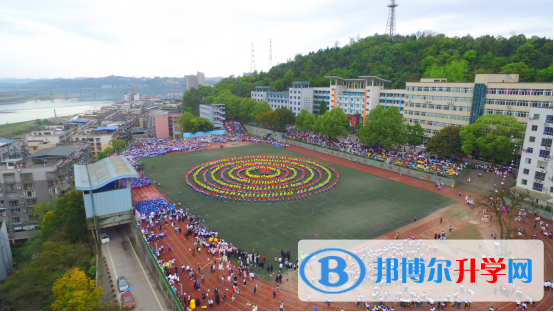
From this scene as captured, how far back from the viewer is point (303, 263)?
74.0 feet

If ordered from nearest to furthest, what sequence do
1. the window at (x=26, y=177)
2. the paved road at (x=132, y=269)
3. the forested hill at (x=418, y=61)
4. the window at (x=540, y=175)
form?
the paved road at (x=132, y=269) < the window at (x=540, y=175) < the window at (x=26, y=177) < the forested hill at (x=418, y=61)

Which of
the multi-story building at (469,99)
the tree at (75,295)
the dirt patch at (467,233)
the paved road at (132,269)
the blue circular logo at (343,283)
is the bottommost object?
the paved road at (132,269)

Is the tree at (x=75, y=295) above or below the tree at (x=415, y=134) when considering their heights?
below

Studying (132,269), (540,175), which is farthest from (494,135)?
(132,269)

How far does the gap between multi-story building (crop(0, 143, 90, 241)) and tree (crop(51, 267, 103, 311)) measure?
2685cm

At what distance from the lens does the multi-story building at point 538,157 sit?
32312mm

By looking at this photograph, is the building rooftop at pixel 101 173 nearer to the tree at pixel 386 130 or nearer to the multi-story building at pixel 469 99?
the tree at pixel 386 130

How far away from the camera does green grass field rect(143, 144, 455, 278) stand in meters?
27.2

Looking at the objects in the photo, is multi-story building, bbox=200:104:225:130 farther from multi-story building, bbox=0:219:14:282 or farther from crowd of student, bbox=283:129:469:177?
multi-story building, bbox=0:219:14:282

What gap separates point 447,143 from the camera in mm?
44094

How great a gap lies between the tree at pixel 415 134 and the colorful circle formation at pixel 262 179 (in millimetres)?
15858

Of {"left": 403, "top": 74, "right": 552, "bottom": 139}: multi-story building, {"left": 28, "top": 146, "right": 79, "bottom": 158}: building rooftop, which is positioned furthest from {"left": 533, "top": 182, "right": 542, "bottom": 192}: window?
{"left": 28, "top": 146, "right": 79, "bottom": 158}: building rooftop

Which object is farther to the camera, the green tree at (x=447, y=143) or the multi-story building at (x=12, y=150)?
A: the multi-story building at (x=12, y=150)

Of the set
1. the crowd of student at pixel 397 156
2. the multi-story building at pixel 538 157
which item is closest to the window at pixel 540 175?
the multi-story building at pixel 538 157
